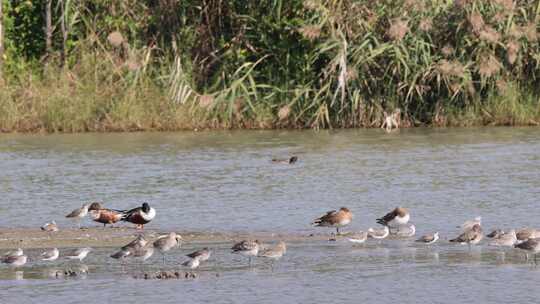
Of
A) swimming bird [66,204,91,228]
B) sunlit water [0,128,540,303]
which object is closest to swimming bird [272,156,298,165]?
sunlit water [0,128,540,303]

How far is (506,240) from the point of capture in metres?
13.4

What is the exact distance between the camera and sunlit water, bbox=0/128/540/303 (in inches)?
476

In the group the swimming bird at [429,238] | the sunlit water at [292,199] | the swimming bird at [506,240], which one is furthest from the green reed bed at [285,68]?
the swimming bird at [506,240]

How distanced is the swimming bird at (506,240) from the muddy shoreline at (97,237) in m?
2.09

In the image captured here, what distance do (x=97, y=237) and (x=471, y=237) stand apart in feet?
13.8

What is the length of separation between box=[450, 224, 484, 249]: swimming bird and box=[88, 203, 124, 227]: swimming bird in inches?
161

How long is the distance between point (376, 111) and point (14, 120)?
7099 mm

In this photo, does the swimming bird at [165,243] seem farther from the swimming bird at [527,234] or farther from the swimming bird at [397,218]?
the swimming bird at [527,234]

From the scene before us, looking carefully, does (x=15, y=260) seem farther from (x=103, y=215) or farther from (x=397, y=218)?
(x=397, y=218)

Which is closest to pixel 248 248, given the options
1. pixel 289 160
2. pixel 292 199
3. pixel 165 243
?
pixel 165 243

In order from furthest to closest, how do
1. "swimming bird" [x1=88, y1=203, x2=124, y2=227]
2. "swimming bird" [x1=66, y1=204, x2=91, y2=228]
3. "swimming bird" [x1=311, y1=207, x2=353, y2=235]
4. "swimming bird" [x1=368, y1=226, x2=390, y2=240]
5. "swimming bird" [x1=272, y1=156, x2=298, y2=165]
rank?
"swimming bird" [x1=272, y1=156, x2=298, y2=165] → "swimming bird" [x1=66, y1=204, x2=91, y2=228] → "swimming bird" [x1=88, y1=203, x2=124, y2=227] → "swimming bird" [x1=311, y1=207, x2=353, y2=235] → "swimming bird" [x1=368, y1=226, x2=390, y2=240]

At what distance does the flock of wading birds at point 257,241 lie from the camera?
12.9m

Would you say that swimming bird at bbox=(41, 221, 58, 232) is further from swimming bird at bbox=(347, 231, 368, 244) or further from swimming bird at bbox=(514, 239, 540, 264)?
swimming bird at bbox=(514, 239, 540, 264)

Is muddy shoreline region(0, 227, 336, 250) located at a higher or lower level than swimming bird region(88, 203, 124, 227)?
lower
